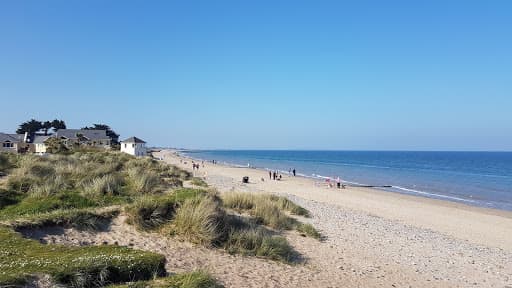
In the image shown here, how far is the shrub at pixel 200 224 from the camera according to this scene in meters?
8.80

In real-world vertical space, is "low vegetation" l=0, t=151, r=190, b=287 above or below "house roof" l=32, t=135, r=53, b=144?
below

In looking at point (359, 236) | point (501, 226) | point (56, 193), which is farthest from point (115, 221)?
point (501, 226)

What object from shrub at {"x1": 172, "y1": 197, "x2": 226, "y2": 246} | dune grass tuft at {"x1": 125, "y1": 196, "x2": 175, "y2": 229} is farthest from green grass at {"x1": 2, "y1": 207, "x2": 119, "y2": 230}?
shrub at {"x1": 172, "y1": 197, "x2": 226, "y2": 246}

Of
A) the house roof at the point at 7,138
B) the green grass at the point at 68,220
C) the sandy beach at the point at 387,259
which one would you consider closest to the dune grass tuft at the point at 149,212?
the green grass at the point at 68,220

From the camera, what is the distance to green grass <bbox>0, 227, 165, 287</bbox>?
4.89m

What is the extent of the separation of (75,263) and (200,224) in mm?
3868

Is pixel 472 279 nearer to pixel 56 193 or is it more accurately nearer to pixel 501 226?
pixel 56 193

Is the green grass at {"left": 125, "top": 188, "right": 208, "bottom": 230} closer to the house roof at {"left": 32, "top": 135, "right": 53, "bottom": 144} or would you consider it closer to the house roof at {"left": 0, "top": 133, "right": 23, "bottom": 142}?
the house roof at {"left": 0, "top": 133, "right": 23, "bottom": 142}

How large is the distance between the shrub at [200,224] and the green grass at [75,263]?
261cm

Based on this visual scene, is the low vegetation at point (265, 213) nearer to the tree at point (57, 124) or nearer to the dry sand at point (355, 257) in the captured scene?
the dry sand at point (355, 257)

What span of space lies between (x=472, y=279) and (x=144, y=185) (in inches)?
391

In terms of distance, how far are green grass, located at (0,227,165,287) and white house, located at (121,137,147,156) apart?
53.9 meters

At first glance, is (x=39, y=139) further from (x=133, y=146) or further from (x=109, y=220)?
(x=109, y=220)

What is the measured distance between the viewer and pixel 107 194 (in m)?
11.9
